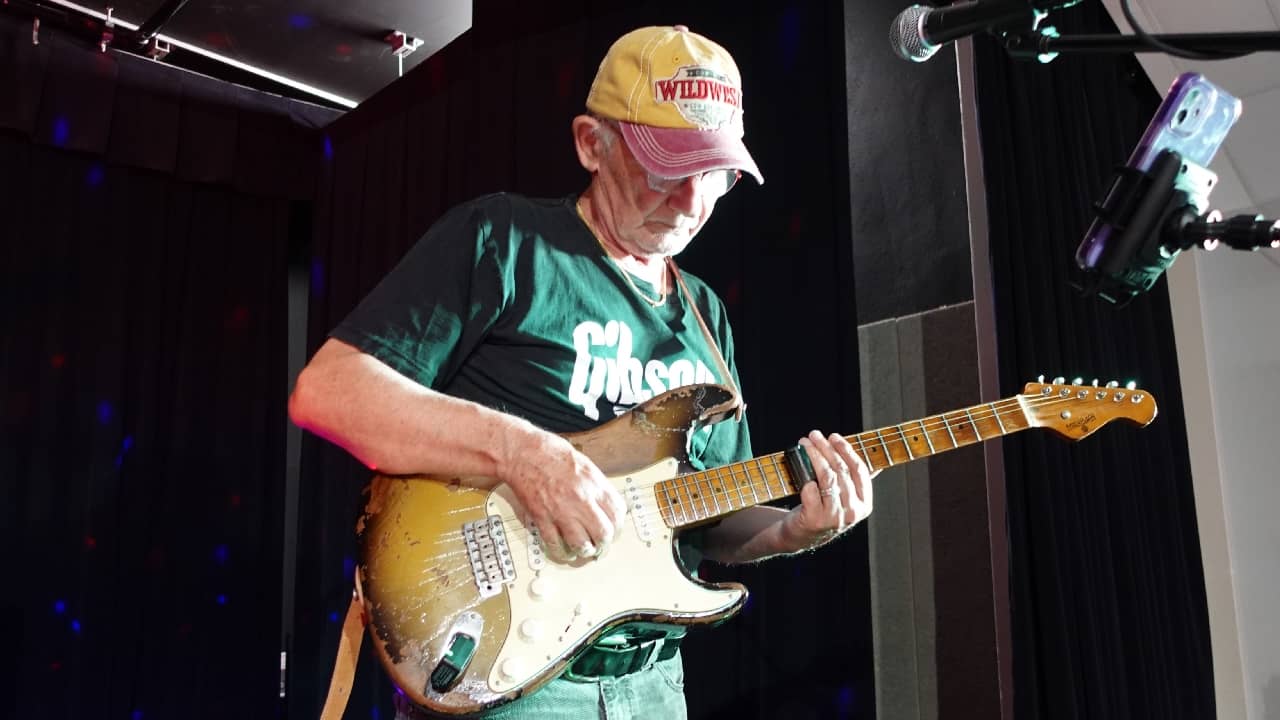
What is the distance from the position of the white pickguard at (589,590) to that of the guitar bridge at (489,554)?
0.01 meters

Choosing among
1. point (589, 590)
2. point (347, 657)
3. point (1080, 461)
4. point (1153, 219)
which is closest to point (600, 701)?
point (589, 590)

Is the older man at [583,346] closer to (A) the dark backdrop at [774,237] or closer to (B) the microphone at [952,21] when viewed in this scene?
(B) the microphone at [952,21]

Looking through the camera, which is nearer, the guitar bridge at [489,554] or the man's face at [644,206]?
the guitar bridge at [489,554]

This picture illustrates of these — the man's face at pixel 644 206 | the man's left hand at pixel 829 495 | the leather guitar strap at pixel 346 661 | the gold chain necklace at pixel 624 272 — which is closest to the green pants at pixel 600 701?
the leather guitar strap at pixel 346 661

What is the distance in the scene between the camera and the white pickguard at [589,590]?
1.27 m

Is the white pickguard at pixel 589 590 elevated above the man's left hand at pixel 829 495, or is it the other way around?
the man's left hand at pixel 829 495

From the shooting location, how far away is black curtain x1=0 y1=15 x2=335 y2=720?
166 inches

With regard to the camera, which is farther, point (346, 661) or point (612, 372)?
point (612, 372)

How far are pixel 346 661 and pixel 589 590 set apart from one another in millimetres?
411

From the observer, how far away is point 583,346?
4.99 ft

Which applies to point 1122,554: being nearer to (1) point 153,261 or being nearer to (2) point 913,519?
(2) point 913,519

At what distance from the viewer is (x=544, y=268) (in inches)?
60.1

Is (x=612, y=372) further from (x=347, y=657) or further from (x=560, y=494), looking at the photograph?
(x=347, y=657)

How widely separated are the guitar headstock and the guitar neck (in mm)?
45
